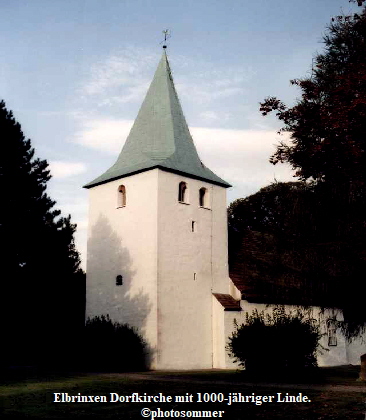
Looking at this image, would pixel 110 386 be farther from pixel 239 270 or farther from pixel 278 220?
pixel 239 270

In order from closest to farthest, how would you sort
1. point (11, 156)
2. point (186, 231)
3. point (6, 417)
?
point (6, 417) < point (186, 231) < point (11, 156)

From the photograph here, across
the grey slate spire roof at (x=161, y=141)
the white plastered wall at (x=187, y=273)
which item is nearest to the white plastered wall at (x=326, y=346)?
the white plastered wall at (x=187, y=273)

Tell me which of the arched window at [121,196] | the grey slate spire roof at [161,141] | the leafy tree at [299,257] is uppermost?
the grey slate spire roof at [161,141]

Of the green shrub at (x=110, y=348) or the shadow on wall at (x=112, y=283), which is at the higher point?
the shadow on wall at (x=112, y=283)

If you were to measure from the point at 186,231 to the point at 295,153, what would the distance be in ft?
44.1

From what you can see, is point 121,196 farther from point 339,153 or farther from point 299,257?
point 339,153

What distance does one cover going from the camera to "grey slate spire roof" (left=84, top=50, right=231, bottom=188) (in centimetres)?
2938

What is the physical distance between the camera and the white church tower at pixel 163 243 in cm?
2692

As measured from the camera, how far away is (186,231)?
28641 mm

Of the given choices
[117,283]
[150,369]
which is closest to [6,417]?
[150,369]

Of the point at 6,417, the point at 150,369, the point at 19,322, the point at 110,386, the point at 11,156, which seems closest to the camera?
the point at 6,417

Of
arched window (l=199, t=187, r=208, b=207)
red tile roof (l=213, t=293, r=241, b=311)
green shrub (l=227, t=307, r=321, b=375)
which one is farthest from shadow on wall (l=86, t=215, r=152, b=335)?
green shrub (l=227, t=307, r=321, b=375)

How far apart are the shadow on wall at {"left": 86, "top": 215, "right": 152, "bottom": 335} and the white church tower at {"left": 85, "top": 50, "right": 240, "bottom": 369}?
51 millimetres

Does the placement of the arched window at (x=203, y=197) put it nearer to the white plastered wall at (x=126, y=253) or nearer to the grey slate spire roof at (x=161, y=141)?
the grey slate spire roof at (x=161, y=141)
